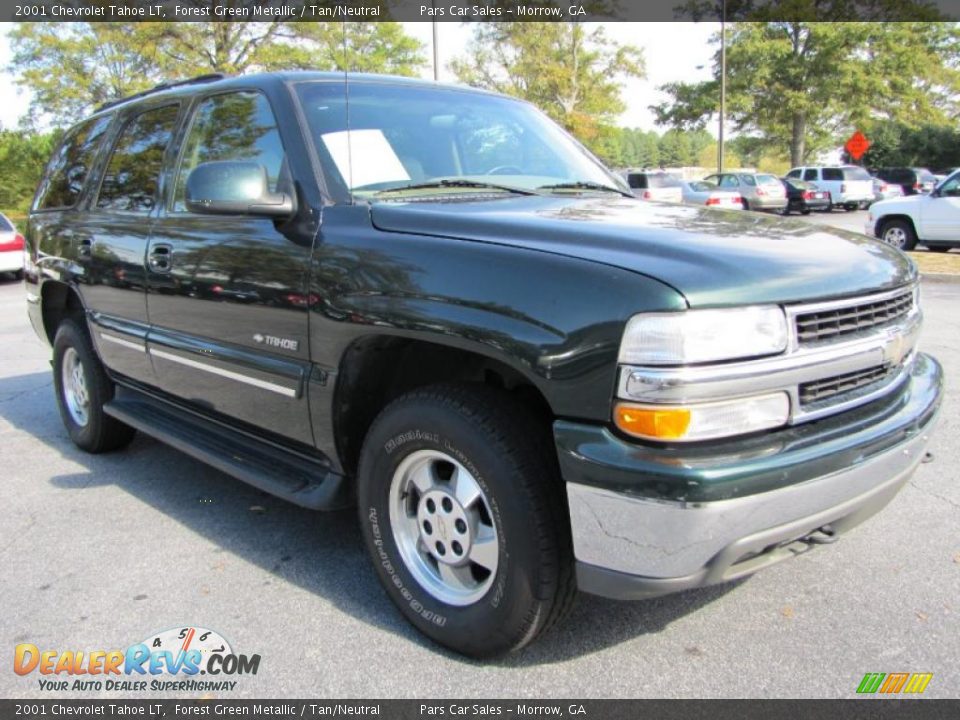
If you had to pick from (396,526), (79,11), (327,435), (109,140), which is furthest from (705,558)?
(79,11)

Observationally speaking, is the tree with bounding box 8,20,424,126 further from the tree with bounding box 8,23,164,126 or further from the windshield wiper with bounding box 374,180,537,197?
the windshield wiper with bounding box 374,180,537,197

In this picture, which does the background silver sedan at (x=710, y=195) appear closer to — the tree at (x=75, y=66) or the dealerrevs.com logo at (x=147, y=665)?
the tree at (x=75, y=66)

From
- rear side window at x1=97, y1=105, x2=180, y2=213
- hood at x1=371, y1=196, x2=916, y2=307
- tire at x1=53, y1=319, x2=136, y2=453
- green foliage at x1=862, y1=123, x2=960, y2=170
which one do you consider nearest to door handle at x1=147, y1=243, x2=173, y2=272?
rear side window at x1=97, y1=105, x2=180, y2=213

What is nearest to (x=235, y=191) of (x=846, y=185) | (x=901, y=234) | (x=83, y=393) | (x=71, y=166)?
(x=83, y=393)

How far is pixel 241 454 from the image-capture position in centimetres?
341

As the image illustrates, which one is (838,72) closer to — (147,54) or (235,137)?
(147,54)

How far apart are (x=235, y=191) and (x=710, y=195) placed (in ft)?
80.4

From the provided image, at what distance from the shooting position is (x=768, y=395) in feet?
7.02

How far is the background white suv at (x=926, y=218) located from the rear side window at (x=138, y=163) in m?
14.0

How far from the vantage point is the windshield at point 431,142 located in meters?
3.13

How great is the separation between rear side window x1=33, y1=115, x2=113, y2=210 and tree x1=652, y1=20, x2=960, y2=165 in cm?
3967

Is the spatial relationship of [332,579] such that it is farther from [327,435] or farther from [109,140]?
[109,140]

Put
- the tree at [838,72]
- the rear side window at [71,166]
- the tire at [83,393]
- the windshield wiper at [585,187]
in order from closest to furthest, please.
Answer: the windshield wiper at [585,187], the tire at [83,393], the rear side window at [71,166], the tree at [838,72]
